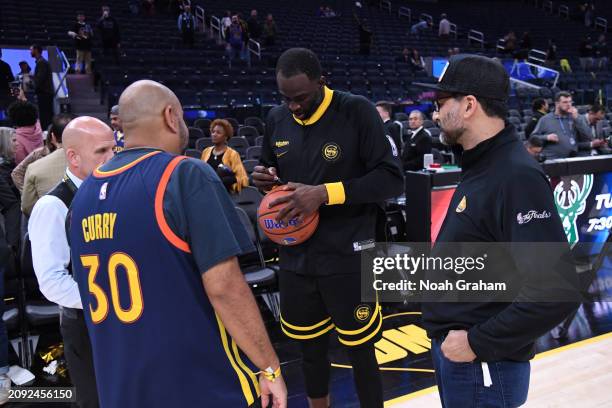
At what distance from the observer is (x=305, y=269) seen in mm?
2477

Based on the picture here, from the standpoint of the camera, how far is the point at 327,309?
98.7 inches

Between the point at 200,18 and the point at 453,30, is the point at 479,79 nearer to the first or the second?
the point at 200,18

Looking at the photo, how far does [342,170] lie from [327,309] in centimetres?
64

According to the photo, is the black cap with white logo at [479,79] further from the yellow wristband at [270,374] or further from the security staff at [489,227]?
the yellow wristband at [270,374]

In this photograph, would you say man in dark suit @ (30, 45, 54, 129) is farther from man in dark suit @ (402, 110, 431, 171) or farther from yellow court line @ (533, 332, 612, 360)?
yellow court line @ (533, 332, 612, 360)

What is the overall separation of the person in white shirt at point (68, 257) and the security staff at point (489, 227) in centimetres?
148

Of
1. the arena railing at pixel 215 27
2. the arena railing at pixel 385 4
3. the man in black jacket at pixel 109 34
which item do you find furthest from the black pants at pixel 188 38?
the arena railing at pixel 385 4

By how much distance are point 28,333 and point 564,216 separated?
4.51 metres

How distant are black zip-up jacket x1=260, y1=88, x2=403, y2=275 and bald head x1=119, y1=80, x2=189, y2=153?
967mm

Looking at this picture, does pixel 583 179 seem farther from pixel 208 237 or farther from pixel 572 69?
pixel 572 69

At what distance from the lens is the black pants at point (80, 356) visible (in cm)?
233

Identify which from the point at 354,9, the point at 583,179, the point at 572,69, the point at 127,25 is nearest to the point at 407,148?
the point at 583,179

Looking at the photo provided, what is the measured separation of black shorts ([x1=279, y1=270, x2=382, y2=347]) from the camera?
2443 mm

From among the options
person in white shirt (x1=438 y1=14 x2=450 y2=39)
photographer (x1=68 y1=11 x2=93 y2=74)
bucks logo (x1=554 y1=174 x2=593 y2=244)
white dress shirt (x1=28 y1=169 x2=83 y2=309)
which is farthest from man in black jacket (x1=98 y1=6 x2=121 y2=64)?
person in white shirt (x1=438 y1=14 x2=450 y2=39)
